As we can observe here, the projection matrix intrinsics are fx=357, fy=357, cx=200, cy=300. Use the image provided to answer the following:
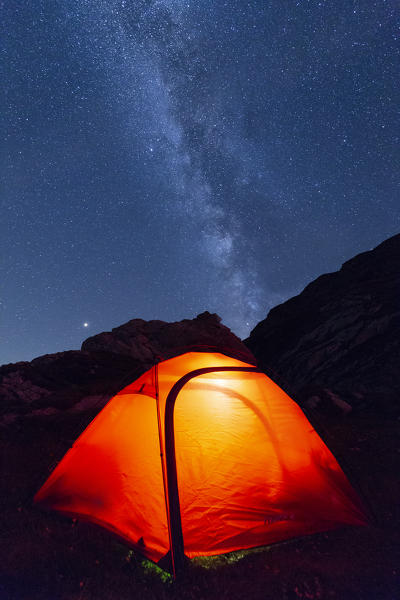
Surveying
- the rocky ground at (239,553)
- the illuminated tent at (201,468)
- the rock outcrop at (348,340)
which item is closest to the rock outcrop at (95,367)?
the rocky ground at (239,553)

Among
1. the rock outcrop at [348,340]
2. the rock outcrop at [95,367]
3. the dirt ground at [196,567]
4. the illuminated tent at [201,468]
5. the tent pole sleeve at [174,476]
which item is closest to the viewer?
the dirt ground at [196,567]

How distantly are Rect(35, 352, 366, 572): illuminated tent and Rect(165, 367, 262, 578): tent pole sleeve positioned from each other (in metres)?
0.01

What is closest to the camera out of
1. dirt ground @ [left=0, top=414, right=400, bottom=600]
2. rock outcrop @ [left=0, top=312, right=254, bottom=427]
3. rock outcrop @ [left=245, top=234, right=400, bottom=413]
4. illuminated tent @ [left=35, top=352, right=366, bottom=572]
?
dirt ground @ [left=0, top=414, right=400, bottom=600]

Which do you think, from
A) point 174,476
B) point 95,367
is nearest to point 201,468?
point 174,476

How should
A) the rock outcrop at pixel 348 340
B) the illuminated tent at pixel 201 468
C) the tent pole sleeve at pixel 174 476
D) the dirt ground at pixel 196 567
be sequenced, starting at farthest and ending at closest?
the rock outcrop at pixel 348 340 < the illuminated tent at pixel 201 468 < the tent pole sleeve at pixel 174 476 < the dirt ground at pixel 196 567

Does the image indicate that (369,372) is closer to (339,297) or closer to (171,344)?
(339,297)

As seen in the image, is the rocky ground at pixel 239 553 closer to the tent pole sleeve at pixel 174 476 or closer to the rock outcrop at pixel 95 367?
the rock outcrop at pixel 95 367

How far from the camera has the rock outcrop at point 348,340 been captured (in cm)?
2114

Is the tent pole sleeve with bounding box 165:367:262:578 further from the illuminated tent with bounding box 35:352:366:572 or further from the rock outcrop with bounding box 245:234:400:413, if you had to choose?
the rock outcrop with bounding box 245:234:400:413

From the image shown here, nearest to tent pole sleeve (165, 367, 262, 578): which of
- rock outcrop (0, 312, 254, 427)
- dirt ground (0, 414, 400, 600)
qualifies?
dirt ground (0, 414, 400, 600)

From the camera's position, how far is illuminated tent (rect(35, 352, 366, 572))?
4777mm

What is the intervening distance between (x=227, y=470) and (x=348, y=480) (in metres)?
2.22

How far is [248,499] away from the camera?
16.6 ft

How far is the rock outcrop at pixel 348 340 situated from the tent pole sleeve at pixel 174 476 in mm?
13802
